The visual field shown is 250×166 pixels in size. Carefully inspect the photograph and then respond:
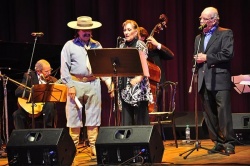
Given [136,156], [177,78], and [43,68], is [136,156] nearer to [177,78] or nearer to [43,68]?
[43,68]

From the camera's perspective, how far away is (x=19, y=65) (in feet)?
28.9

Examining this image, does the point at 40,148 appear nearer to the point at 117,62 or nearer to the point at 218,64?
the point at 117,62

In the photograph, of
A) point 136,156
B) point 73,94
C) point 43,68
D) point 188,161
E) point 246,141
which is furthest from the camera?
point 43,68

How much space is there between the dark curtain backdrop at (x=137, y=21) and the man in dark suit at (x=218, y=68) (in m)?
3.04

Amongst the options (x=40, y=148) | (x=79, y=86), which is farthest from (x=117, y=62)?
(x=40, y=148)

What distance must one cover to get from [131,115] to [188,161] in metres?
0.80

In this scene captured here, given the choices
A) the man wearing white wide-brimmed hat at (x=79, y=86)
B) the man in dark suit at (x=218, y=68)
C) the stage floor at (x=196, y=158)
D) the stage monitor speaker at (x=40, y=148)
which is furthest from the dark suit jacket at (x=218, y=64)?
the stage monitor speaker at (x=40, y=148)

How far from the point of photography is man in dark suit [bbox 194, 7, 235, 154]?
6.06 metres

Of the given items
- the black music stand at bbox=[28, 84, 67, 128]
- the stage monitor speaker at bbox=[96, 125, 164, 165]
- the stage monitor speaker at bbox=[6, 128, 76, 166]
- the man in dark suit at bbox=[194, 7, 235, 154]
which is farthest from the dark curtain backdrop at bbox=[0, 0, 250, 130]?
the stage monitor speaker at bbox=[96, 125, 164, 165]

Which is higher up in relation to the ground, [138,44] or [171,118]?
[138,44]

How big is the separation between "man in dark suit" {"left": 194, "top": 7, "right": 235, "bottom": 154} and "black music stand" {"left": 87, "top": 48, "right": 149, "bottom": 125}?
926 millimetres

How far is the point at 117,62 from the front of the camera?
5461 mm

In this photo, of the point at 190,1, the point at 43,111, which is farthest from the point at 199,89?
the point at 190,1

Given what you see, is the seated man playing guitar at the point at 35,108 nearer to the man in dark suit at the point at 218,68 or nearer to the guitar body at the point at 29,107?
the guitar body at the point at 29,107
